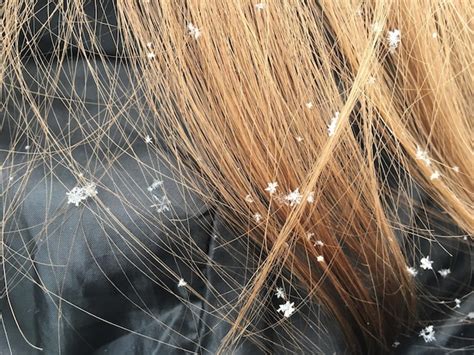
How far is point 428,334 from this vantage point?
1.86 feet

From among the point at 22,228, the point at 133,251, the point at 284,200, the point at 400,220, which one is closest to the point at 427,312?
the point at 400,220

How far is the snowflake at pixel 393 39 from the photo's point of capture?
0.52 meters

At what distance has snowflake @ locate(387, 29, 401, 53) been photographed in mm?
516

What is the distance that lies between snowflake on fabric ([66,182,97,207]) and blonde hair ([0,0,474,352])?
1.6 inches

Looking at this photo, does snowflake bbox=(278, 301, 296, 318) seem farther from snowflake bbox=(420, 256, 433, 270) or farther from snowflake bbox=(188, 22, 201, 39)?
snowflake bbox=(188, 22, 201, 39)

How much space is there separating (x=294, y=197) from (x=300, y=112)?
9cm

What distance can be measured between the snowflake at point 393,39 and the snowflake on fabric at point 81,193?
0.35m

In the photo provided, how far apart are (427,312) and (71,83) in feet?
1.64

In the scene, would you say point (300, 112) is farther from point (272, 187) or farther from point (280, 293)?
point (280, 293)

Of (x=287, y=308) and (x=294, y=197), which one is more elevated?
(x=294, y=197)

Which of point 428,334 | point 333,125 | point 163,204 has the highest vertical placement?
point 333,125

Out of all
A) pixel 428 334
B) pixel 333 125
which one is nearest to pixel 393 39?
pixel 333 125

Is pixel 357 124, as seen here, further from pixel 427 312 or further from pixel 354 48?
pixel 427 312

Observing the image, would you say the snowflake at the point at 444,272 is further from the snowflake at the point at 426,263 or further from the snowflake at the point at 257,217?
the snowflake at the point at 257,217
